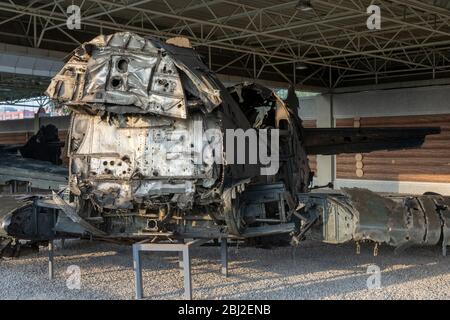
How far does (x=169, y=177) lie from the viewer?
6.99 meters

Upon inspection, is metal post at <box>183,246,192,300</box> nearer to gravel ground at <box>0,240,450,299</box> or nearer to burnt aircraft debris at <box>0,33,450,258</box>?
gravel ground at <box>0,240,450,299</box>

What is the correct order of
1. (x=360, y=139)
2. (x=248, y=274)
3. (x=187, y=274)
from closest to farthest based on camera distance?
(x=187, y=274) → (x=248, y=274) → (x=360, y=139)

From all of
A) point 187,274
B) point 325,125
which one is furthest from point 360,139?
point 325,125

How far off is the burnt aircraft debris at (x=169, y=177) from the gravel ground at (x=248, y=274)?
0.65 m

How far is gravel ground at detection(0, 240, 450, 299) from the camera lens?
7.39m

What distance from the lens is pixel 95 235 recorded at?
25.9 feet

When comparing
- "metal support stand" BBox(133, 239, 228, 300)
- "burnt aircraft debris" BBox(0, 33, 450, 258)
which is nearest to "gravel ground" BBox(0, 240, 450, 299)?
"metal support stand" BBox(133, 239, 228, 300)

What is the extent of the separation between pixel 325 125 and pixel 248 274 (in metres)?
16.7

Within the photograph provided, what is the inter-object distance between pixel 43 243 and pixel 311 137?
546 centimetres

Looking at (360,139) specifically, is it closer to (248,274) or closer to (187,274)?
(248,274)

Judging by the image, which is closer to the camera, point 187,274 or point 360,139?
point 187,274

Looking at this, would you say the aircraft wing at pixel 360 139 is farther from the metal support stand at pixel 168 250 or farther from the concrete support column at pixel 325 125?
the concrete support column at pixel 325 125

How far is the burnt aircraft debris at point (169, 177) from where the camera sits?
22.8ft

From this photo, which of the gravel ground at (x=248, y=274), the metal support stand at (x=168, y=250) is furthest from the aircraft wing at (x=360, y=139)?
the metal support stand at (x=168, y=250)
